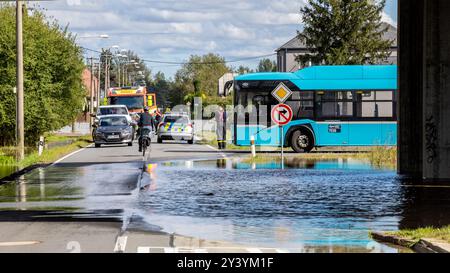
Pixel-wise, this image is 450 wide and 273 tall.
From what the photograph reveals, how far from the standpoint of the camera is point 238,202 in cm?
1977

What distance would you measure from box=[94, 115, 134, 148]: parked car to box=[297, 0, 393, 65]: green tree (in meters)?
24.2

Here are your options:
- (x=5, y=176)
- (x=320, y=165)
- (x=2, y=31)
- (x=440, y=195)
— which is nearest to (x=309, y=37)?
Result: (x=2, y=31)

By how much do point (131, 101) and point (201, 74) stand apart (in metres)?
94.8

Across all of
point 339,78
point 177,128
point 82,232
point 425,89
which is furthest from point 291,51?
point 82,232

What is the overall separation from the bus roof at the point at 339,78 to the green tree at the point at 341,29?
28.9m

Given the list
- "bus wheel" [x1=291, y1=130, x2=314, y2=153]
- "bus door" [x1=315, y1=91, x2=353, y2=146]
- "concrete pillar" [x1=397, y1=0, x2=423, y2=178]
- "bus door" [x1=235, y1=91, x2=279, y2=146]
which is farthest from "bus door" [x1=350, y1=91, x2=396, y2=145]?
"concrete pillar" [x1=397, y1=0, x2=423, y2=178]

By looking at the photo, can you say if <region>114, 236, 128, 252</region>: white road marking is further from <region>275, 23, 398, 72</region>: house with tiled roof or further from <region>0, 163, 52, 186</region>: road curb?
<region>275, 23, 398, 72</region>: house with tiled roof

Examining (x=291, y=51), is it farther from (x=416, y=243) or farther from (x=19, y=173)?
(x=416, y=243)

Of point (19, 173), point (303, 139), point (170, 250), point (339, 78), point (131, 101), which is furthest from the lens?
point (131, 101)

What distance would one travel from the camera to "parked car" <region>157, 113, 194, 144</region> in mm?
53188

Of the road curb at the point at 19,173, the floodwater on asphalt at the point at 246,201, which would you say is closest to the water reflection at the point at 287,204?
the floodwater on asphalt at the point at 246,201

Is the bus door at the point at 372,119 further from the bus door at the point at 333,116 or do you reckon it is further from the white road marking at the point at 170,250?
the white road marking at the point at 170,250
